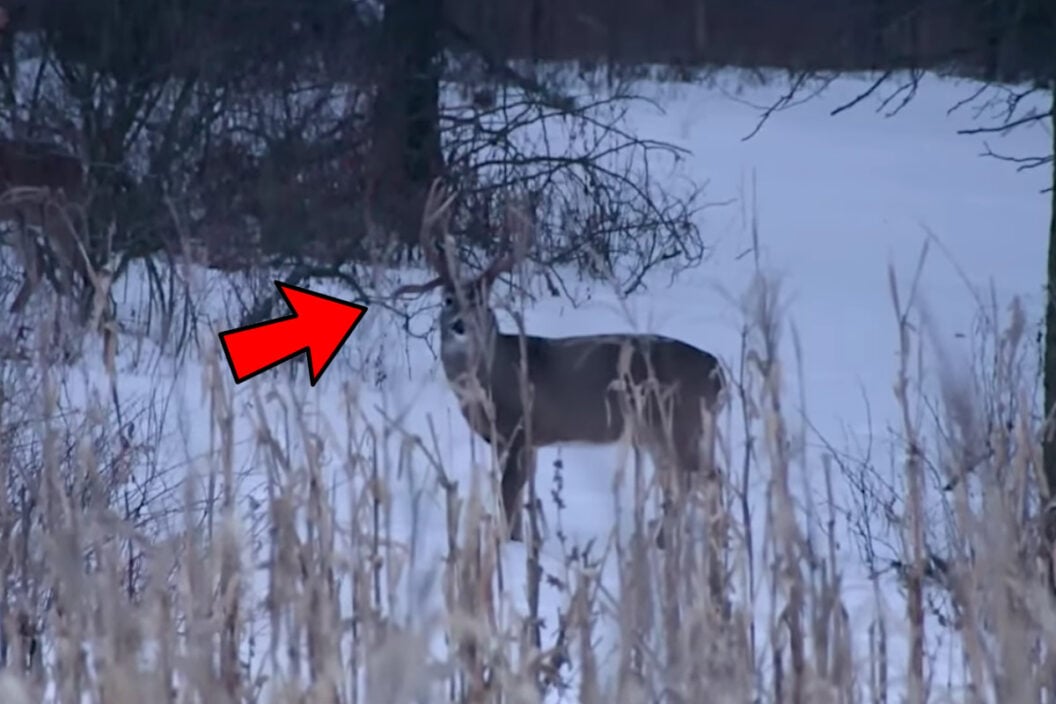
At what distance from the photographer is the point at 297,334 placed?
900 centimetres

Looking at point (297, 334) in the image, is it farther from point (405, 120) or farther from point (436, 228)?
point (405, 120)

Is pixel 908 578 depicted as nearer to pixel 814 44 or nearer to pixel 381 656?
pixel 381 656

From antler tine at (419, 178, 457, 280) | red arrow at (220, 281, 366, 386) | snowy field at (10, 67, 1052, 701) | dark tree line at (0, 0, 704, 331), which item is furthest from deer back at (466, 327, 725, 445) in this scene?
dark tree line at (0, 0, 704, 331)

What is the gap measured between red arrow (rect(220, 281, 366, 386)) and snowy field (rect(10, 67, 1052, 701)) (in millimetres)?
164

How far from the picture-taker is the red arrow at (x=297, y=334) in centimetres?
784

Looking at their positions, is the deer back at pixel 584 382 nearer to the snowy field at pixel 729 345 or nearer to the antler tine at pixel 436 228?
the snowy field at pixel 729 345

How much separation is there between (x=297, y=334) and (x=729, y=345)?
3.51 meters

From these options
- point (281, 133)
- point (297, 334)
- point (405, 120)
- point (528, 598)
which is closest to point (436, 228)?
point (297, 334)

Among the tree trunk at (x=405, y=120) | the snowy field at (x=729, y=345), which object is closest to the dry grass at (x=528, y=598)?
the snowy field at (x=729, y=345)

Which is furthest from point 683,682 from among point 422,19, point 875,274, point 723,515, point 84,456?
point 875,274

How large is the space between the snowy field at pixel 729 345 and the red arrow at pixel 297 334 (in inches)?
6.5

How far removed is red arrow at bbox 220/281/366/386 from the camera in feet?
25.7

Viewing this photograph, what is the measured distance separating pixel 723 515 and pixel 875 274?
12.2 metres

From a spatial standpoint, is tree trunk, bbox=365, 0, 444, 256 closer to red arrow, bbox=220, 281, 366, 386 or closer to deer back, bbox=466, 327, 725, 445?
red arrow, bbox=220, 281, 366, 386
